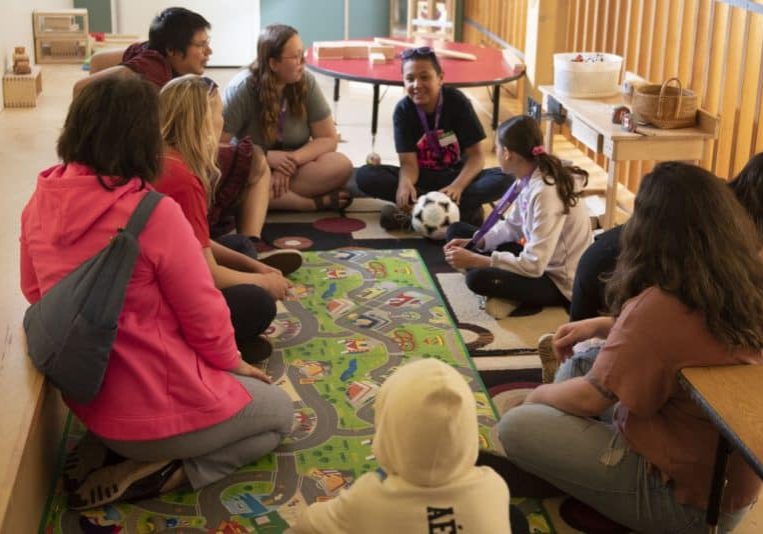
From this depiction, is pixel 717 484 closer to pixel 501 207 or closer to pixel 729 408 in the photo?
pixel 729 408

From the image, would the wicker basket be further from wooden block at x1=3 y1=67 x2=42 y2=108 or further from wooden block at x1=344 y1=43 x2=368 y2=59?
wooden block at x1=3 y1=67 x2=42 y2=108

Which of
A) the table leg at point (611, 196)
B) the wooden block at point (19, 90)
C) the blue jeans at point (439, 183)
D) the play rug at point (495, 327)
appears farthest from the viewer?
the wooden block at point (19, 90)

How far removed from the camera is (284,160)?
425 centimetres

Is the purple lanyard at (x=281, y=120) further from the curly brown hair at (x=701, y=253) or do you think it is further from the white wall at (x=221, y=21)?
the white wall at (x=221, y=21)

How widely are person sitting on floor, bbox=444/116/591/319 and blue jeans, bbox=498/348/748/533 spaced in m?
1.04

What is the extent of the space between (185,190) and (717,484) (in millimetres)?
1459

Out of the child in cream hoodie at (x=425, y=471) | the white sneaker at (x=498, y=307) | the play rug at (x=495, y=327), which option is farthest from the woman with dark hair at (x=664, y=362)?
the white sneaker at (x=498, y=307)

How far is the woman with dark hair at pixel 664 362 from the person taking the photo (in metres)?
1.90

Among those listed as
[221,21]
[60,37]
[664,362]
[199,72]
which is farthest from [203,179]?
[221,21]

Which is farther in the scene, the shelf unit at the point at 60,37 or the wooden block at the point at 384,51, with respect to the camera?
the shelf unit at the point at 60,37

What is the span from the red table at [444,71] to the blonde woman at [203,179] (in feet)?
6.89

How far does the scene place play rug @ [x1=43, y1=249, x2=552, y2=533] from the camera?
2.25 m

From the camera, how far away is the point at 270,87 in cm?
411

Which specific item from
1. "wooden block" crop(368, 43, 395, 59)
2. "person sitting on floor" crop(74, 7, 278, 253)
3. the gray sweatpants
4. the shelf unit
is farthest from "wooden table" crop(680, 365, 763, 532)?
the shelf unit
